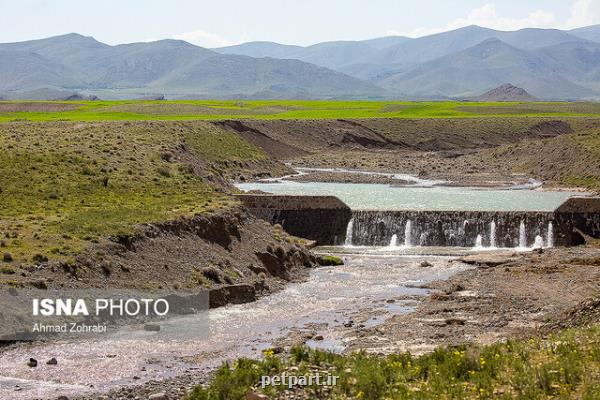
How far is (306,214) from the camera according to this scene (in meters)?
62.6

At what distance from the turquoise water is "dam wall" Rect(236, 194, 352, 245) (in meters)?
2.63

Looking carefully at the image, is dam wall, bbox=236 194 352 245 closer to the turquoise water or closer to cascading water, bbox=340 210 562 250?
cascading water, bbox=340 210 562 250

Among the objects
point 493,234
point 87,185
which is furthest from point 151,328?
point 493,234

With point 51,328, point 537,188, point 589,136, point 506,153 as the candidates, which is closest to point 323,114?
point 506,153

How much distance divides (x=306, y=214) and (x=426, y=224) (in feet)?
24.2

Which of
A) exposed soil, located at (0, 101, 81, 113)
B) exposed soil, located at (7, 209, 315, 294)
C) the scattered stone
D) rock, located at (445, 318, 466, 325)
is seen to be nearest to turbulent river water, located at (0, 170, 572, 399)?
the scattered stone

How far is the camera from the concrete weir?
196ft

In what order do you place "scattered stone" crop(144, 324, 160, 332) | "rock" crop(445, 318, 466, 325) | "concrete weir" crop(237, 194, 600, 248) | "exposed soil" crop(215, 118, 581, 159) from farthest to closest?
"exposed soil" crop(215, 118, 581, 159)
"concrete weir" crop(237, 194, 600, 248)
"rock" crop(445, 318, 466, 325)
"scattered stone" crop(144, 324, 160, 332)

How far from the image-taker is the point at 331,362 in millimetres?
28094

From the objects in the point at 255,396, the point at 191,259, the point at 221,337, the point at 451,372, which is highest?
the point at 451,372

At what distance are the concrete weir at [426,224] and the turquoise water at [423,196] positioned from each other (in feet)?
9.77

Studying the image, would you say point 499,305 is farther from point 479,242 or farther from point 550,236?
point 550,236

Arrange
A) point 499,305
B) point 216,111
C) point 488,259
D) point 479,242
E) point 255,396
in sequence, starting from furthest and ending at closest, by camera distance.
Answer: point 216,111 < point 479,242 < point 488,259 < point 499,305 < point 255,396

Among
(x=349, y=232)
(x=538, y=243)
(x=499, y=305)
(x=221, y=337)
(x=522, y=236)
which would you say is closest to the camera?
(x=221, y=337)
